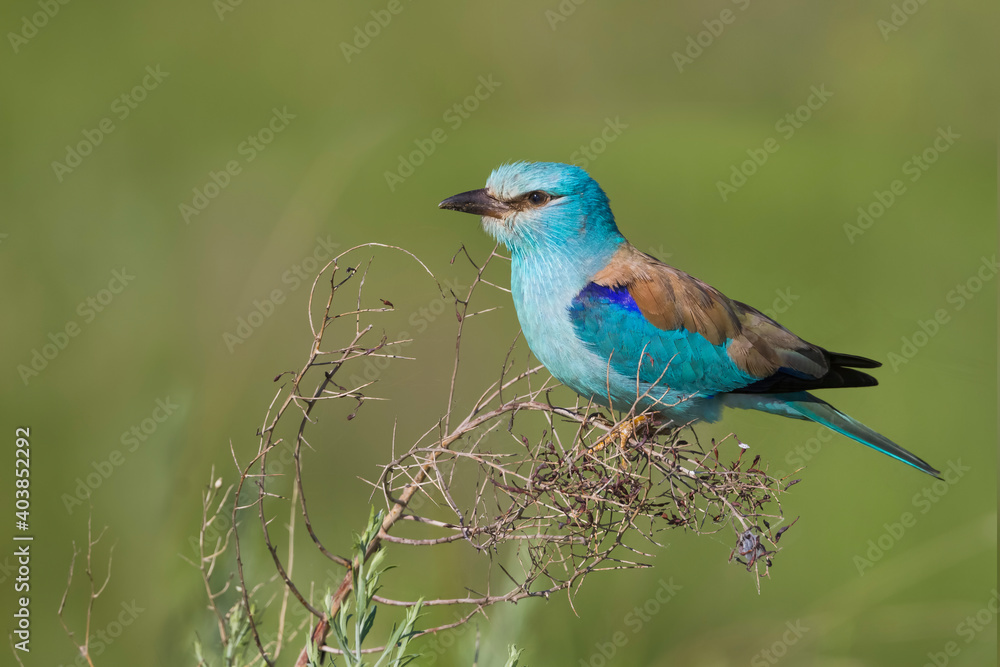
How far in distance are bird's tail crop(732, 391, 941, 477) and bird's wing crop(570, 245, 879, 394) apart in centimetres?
12

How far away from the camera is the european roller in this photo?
3.36 metres

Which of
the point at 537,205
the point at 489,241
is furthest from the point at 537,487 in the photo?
the point at 489,241

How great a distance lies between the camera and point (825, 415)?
3709mm

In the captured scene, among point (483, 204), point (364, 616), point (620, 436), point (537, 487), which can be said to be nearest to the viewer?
point (364, 616)

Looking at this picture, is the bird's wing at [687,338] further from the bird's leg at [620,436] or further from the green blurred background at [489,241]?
the bird's leg at [620,436]

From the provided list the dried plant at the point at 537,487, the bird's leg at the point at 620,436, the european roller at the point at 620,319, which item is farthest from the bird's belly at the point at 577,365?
the dried plant at the point at 537,487

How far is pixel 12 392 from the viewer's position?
546cm

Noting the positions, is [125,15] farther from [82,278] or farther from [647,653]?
[647,653]

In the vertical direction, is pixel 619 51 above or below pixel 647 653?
above

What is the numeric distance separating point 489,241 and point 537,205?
3018mm

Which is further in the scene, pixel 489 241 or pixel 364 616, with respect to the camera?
pixel 489 241

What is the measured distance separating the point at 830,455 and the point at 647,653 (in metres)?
2.79

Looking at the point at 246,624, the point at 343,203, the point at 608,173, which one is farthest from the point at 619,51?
the point at 246,624

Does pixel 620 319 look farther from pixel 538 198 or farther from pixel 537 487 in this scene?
pixel 537 487
